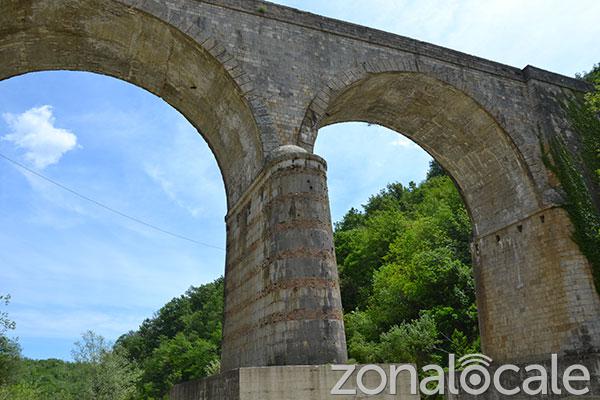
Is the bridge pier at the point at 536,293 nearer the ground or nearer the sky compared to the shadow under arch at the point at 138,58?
nearer the ground

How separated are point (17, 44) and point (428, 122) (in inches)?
424

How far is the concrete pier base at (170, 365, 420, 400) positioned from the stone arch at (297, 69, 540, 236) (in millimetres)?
6843

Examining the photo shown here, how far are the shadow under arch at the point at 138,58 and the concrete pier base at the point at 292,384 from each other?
478 cm

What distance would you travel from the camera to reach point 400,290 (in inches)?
1072

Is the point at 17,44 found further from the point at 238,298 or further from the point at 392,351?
the point at 392,351

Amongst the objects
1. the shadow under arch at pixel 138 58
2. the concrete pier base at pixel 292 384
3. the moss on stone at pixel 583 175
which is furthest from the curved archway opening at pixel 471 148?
the concrete pier base at pixel 292 384

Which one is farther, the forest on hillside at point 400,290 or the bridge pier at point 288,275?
the forest on hillside at point 400,290

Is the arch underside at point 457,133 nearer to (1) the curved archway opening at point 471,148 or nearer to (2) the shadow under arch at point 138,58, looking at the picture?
(1) the curved archway opening at point 471,148

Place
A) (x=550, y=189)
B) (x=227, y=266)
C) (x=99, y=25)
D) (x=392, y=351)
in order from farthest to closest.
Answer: (x=392, y=351), (x=550, y=189), (x=227, y=266), (x=99, y=25)

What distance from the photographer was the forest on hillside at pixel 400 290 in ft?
49.5

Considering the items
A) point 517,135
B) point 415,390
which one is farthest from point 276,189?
point 517,135

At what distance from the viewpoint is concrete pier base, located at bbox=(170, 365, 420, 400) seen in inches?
283

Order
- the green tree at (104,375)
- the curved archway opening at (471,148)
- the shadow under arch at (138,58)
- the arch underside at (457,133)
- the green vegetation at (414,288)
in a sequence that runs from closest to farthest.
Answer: the shadow under arch at (138,58)
the arch underside at (457,133)
the curved archway opening at (471,148)
the green vegetation at (414,288)
the green tree at (104,375)

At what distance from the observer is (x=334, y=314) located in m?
8.88
